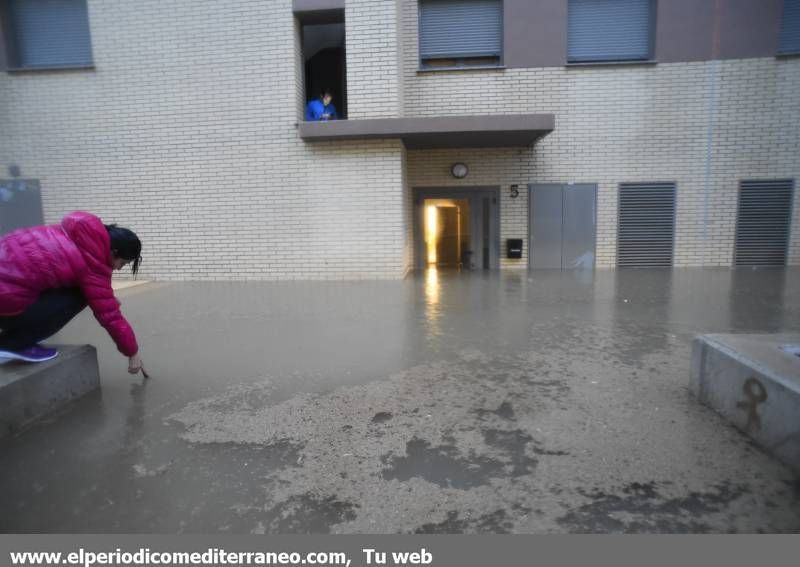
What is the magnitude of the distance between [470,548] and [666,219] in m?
10.8

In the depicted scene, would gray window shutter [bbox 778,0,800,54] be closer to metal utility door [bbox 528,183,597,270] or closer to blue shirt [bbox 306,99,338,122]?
metal utility door [bbox 528,183,597,270]

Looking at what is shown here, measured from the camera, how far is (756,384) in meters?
2.62

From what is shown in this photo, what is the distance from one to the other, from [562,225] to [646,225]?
185 cm

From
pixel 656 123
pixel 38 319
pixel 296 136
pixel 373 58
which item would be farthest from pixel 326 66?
pixel 38 319

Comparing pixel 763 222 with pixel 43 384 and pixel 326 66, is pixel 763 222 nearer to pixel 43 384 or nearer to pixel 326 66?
pixel 326 66

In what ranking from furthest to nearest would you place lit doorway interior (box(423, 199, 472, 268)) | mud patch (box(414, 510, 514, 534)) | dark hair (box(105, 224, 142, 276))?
lit doorway interior (box(423, 199, 472, 268)), dark hair (box(105, 224, 142, 276)), mud patch (box(414, 510, 514, 534))

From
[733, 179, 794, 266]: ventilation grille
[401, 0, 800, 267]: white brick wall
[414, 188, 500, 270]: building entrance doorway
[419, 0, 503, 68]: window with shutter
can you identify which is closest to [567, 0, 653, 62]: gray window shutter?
[401, 0, 800, 267]: white brick wall

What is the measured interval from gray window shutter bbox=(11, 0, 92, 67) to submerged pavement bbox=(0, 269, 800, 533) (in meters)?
7.83

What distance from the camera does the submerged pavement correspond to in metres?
2.02

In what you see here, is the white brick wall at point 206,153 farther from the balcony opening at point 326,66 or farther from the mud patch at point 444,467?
the mud patch at point 444,467

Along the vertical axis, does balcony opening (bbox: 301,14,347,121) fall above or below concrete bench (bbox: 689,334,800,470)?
above

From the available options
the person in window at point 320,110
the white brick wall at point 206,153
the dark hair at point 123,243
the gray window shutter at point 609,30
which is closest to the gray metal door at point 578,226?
the gray window shutter at point 609,30

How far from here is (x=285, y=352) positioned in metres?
4.51

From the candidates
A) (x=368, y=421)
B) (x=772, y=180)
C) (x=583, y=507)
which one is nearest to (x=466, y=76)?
(x=772, y=180)
